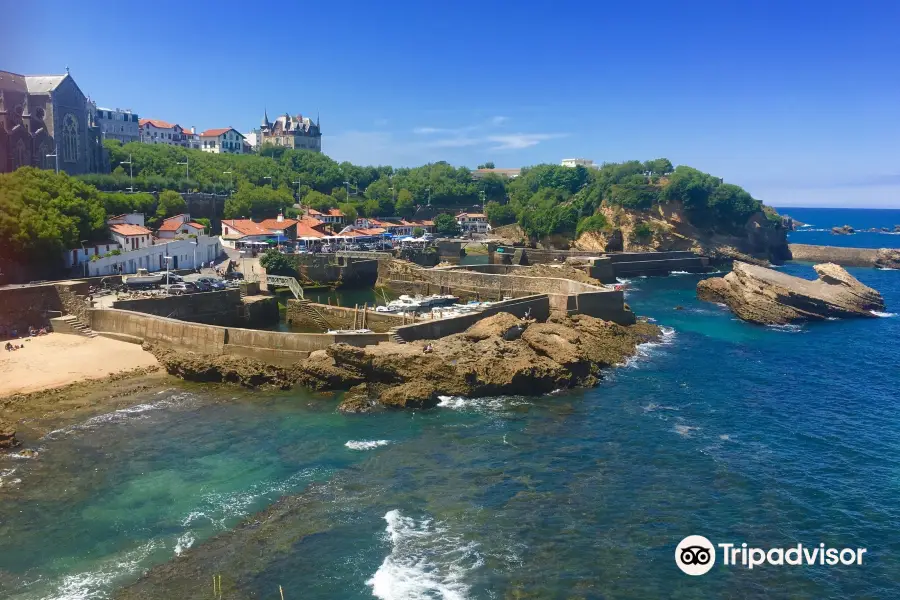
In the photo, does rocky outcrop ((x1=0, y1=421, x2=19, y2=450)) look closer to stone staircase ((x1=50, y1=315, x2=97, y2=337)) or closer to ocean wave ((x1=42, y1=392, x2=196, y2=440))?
ocean wave ((x1=42, y1=392, x2=196, y2=440))

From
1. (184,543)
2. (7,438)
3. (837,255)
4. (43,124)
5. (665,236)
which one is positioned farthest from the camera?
(837,255)

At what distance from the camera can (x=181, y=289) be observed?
174ft

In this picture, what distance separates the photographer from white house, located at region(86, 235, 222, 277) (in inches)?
2253

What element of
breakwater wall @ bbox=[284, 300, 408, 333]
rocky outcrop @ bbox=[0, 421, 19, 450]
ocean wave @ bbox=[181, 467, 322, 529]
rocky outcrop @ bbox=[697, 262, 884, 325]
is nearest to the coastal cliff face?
rocky outcrop @ bbox=[697, 262, 884, 325]

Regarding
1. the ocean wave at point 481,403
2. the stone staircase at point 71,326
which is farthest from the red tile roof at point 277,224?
the ocean wave at point 481,403

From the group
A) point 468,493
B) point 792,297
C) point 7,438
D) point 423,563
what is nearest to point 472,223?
point 792,297

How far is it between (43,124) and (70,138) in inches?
227

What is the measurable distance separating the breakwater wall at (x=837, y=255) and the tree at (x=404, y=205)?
7423 cm

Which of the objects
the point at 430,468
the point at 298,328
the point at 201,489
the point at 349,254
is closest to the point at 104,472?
the point at 201,489

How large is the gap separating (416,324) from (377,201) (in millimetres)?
99166

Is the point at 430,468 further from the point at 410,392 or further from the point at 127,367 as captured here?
the point at 127,367

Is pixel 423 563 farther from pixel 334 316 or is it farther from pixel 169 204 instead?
pixel 169 204

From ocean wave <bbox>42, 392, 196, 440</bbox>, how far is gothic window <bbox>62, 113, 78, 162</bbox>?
6412 cm

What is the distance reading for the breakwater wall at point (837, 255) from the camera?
116188mm
